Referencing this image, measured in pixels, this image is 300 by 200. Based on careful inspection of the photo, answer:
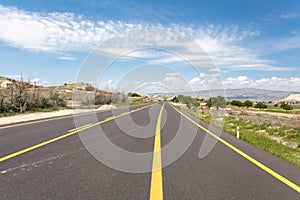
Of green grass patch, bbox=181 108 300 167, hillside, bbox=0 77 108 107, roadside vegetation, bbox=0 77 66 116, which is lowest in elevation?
green grass patch, bbox=181 108 300 167

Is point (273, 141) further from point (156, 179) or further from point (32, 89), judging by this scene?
point (32, 89)

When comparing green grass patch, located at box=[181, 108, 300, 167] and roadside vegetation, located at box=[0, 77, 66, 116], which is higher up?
roadside vegetation, located at box=[0, 77, 66, 116]

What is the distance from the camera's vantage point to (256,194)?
12.5 feet

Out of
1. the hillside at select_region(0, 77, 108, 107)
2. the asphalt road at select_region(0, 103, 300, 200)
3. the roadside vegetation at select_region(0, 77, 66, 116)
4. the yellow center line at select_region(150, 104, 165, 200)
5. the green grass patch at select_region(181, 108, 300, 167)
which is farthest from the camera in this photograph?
the hillside at select_region(0, 77, 108, 107)

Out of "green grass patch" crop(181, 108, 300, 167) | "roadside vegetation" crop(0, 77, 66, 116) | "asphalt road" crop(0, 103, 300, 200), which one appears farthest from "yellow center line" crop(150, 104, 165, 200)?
"roadside vegetation" crop(0, 77, 66, 116)

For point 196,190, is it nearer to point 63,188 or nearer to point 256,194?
point 256,194

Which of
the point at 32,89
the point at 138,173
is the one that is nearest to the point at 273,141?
the point at 138,173

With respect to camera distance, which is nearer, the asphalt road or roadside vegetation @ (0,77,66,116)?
the asphalt road

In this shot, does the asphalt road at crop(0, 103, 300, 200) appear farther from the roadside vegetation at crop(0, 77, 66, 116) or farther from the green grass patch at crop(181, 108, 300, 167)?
the roadside vegetation at crop(0, 77, 66, 116)

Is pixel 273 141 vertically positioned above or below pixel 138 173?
below

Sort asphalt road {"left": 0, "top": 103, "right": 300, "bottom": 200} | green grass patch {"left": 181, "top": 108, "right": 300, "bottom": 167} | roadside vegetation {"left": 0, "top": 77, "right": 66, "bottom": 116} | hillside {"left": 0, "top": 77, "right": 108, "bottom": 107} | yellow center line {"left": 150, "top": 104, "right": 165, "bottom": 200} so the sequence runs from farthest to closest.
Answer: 1. hillside {"left": 0, "top": 77, "right": 108, "bottom": 107}
2. roadside vegetation {"left": 0, "top": 77, "right": 66, "bottom": 116}
3. green grass patch {"left": 181, "top": 108, "right": 300, "bottom": 167}
4. asphalt road {"left": 0, "top": 103, "right": 300, "bottom": 200}
5. yellow center line {"left": 150, "top": 104, "right": 165, "bottom": 200}

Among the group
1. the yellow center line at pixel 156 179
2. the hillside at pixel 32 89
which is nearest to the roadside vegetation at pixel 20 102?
the hillside at pixel 32 89

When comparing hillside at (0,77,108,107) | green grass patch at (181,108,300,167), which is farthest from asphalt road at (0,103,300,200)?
hillside at (0,77,108,107)

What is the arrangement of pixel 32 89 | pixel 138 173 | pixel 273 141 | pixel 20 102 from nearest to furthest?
pixel 138 173
pixel 273 141
pixel 20 102
pixel 32 89
